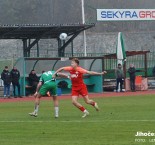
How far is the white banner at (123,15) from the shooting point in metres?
49.3

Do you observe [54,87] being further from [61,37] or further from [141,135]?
[61,37]

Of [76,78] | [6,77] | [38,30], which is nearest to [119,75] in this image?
[38,30]

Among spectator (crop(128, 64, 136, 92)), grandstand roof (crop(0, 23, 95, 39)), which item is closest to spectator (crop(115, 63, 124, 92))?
spectator (crop(128, 64, 136, 92))

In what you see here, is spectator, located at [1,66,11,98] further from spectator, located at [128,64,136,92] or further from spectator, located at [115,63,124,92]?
spectator, located at [128,64,136,92]

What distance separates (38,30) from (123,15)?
26.3 ft

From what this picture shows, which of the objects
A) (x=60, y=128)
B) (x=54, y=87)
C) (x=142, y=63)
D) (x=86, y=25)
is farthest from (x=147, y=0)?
(x=60, y=128)

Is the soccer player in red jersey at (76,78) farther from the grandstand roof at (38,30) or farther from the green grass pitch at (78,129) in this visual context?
the grandstand roof at (38,30)

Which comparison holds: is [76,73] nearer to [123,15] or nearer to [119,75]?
[119,75]

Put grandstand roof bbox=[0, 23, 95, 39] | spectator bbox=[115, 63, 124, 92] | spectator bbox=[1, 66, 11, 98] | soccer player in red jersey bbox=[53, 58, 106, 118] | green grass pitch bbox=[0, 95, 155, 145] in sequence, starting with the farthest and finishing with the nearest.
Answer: grandstand roof bbox=[0, 23, 95, 39] < spectator bbox=[115, 63, 124, 92] < spectator bbox=[1, 66, 11, 98] < soccer player in red jersey bbox=[53, 58, 106, 118] < green grass pitch bbox=[0, 95, 155, 145]

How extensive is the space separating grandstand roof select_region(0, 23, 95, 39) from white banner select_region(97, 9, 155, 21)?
3453mm


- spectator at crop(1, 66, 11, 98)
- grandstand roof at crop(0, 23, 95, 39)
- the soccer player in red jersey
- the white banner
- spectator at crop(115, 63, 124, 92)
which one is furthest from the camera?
the white banner

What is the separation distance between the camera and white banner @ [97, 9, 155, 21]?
4931cm

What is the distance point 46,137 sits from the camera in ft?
50.5

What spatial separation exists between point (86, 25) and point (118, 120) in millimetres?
25918
